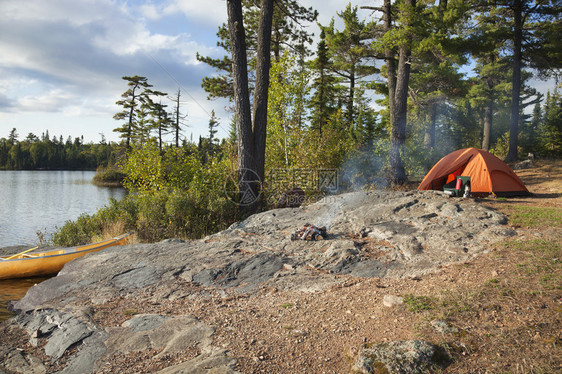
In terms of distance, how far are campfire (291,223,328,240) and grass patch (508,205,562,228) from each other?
3534 millimetres

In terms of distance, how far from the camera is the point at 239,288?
5078mm

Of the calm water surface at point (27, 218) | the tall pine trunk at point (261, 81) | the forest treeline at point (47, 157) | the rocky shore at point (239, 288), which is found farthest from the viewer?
the forest treeline at point (47, 157)

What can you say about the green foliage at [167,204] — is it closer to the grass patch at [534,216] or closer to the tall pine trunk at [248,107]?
the tall pine trunk at [248,107]

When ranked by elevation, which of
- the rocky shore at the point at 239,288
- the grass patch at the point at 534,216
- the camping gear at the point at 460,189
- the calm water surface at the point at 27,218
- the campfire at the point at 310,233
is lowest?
the calm water surface at the point at 27,218

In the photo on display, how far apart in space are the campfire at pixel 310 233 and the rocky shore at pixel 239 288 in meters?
0.13

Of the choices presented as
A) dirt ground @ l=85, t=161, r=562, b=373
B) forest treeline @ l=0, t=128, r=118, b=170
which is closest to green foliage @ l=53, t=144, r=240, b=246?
dirt ground @ l=85, t=161, r=562, b=373

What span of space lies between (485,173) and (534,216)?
10.8 ft

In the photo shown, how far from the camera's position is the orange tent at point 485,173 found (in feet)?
31.3

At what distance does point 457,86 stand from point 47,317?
23.3 m

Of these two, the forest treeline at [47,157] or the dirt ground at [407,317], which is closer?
the dirt ground at [407,317]

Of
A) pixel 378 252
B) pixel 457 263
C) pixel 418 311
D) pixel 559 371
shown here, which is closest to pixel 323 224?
pixel 378 252

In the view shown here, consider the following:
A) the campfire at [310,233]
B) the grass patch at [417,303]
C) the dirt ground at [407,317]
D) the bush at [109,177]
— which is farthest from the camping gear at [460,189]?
the bush at [109,177]

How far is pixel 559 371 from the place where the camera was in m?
2.66

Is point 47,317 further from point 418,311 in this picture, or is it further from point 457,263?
point 457,263
